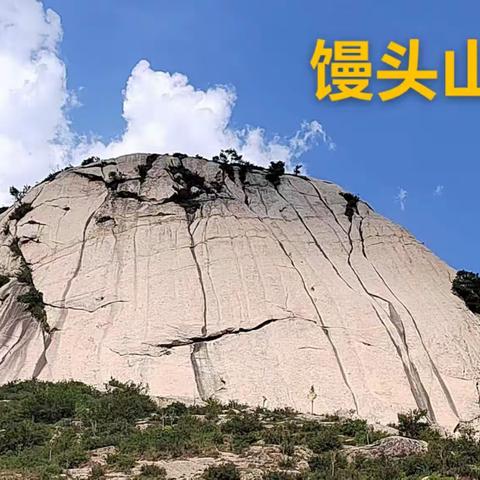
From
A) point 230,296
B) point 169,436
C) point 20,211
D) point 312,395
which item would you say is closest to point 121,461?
point 169,436

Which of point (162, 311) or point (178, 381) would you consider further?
point (162, 311)

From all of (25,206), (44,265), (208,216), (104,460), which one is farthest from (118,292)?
(104,460)

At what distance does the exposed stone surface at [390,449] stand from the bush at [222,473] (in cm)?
354

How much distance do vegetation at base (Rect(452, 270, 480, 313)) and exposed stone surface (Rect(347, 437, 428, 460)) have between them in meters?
19.0

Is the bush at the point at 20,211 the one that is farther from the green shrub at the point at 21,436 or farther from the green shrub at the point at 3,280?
the green shrub at the point at 21,436

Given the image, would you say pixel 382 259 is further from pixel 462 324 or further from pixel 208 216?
pixel 208 216

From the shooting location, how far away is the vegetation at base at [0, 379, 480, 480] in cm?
1841

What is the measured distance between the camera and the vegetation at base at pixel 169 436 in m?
18.4

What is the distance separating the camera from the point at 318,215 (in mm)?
43625

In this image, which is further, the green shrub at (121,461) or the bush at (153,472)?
the green shrub at (121,461)

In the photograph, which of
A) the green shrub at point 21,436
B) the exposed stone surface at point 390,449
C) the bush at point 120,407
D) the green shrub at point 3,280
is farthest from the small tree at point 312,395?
the green shrub at point 3,280

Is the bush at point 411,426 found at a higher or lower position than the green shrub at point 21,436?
lower

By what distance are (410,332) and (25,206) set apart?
23909 millimetres

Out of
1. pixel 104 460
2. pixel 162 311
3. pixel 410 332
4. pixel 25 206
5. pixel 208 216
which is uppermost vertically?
pixel 25 206
